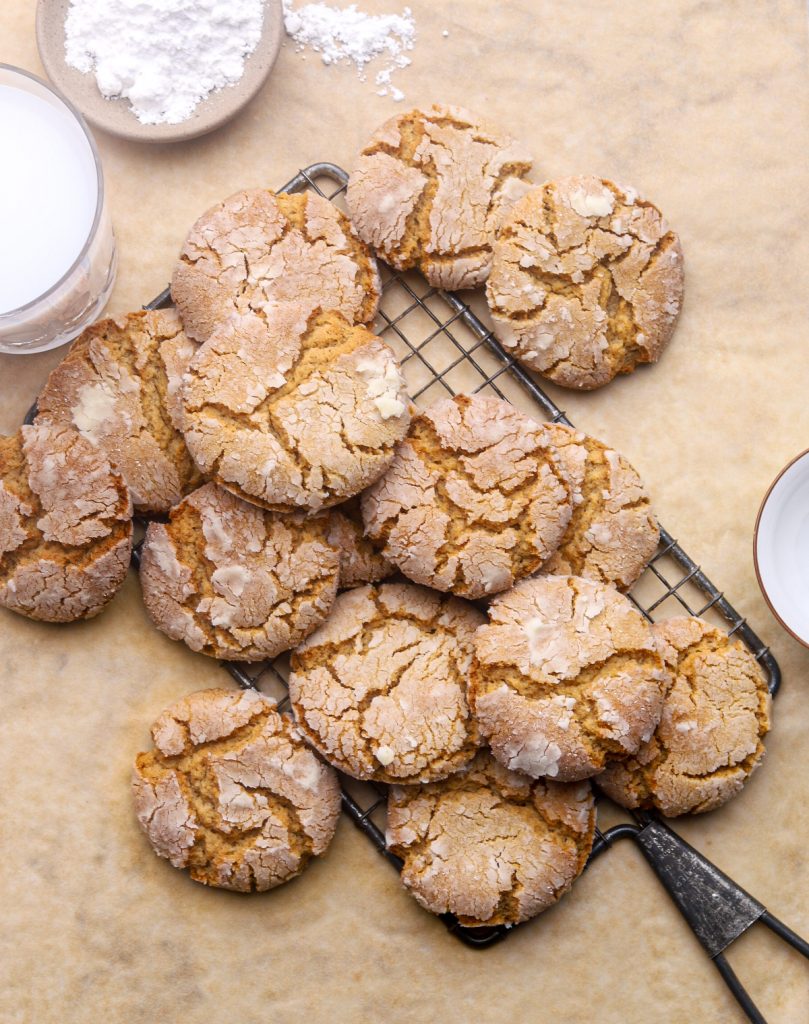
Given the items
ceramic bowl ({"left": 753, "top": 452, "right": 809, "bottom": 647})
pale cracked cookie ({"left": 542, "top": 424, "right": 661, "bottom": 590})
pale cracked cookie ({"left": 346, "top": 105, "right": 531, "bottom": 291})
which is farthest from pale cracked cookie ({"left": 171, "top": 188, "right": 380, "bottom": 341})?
ceramic bowl ({"left": 753, "top": 452, "right": 809, "bottom": 647})

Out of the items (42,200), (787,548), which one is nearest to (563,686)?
(787,548)

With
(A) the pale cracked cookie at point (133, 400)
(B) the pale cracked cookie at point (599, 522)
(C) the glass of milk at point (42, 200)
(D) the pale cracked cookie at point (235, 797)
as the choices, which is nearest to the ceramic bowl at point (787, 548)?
(B) the pale cracked cookie at point (599, 522)

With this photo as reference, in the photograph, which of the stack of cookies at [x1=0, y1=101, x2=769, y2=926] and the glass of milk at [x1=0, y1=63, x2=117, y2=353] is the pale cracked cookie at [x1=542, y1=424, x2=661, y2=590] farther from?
the glass of milk at [x1=0, y1=63, x2=117, y2=353]

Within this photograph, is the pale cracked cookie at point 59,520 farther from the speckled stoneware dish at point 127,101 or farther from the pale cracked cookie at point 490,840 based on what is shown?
the pale cracked cookie at point 490,840

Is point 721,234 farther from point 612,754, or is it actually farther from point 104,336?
point 104,336

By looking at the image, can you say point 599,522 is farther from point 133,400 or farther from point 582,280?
point 133,400

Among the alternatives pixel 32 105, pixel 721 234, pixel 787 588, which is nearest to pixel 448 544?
pixel 787 588

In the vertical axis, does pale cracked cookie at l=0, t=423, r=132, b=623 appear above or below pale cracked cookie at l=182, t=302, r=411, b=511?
below
